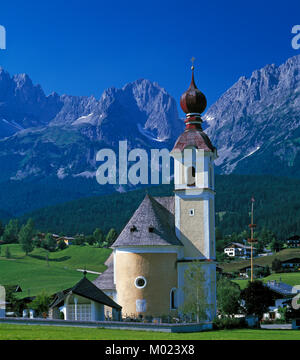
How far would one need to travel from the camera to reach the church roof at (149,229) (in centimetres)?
5716

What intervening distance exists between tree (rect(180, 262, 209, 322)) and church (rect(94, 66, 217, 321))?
489mm

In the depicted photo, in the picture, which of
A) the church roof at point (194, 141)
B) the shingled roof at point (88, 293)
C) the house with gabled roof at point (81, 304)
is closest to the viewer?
the house with gabled roof at point (81, 304)

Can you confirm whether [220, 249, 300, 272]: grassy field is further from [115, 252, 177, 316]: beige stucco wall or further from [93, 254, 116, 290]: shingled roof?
[115, 252, 177, 316]: beige stucco wall

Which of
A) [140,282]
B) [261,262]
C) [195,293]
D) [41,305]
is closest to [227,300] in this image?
[195,293]

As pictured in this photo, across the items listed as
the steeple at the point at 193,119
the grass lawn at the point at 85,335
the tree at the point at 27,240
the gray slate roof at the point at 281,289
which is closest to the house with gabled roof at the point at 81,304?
the grass lawn at the point at 85,335

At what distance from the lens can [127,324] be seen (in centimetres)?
4478

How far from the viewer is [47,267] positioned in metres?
140

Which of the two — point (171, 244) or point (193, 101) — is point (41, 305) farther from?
point (193, 101)

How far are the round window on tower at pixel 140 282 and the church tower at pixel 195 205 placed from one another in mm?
3419

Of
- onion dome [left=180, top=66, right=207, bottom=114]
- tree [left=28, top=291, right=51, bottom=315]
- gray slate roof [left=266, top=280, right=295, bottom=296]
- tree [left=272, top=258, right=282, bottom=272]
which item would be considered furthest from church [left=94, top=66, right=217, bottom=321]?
tree [left=272, top=258, right=282, bottom=272]

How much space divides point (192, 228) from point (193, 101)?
12.9 meters

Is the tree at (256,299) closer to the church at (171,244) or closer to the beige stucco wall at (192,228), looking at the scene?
the church at (171,244)
